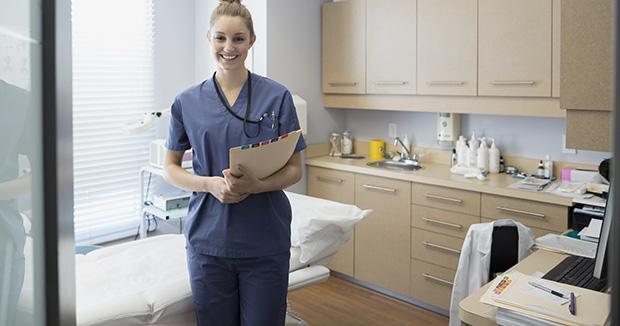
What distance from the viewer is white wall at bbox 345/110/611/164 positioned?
10.5 feet

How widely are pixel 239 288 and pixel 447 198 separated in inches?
67.7

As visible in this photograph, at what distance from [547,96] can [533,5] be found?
487 mm

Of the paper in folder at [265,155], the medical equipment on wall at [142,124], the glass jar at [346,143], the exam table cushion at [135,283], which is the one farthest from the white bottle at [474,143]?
the paper in folder at [265,155]

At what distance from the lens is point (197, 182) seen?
5.76 ft

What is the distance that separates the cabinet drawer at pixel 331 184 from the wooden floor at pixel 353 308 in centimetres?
61

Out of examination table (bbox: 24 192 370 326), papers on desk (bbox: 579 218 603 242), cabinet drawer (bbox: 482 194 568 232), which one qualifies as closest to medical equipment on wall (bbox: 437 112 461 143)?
cabinet drawer (bbox: 482 194 568 232)

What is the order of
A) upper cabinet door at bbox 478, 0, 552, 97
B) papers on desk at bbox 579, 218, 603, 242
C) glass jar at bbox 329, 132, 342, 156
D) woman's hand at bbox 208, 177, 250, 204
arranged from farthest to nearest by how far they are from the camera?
1. glass jar at bbox 329, 132, 342, 156
2. upper cabinet door at bbox 478, 0, 552, 97
3. papers on desk at bbox 579, 218, 603, 242
4. woman's hand at bbox 208, 177, 250, 204

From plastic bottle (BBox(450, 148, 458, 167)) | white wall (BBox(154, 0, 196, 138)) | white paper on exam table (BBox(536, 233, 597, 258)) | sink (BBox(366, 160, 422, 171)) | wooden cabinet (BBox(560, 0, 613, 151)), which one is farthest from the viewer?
white wall (BBox(154, 0, 196, 138))

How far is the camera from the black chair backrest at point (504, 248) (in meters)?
2.06

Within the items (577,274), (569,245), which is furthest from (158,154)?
(577,274)

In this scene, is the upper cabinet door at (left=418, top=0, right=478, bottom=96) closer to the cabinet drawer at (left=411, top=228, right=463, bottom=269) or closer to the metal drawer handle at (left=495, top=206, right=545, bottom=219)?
the metal drawer handle at (left=495, top=206, right=545, bottom=219)

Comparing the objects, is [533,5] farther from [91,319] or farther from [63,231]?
[63,231]

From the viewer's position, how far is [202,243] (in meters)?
1.79

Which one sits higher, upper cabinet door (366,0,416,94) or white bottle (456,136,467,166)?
upper cabinet door (366,0,416,94)
